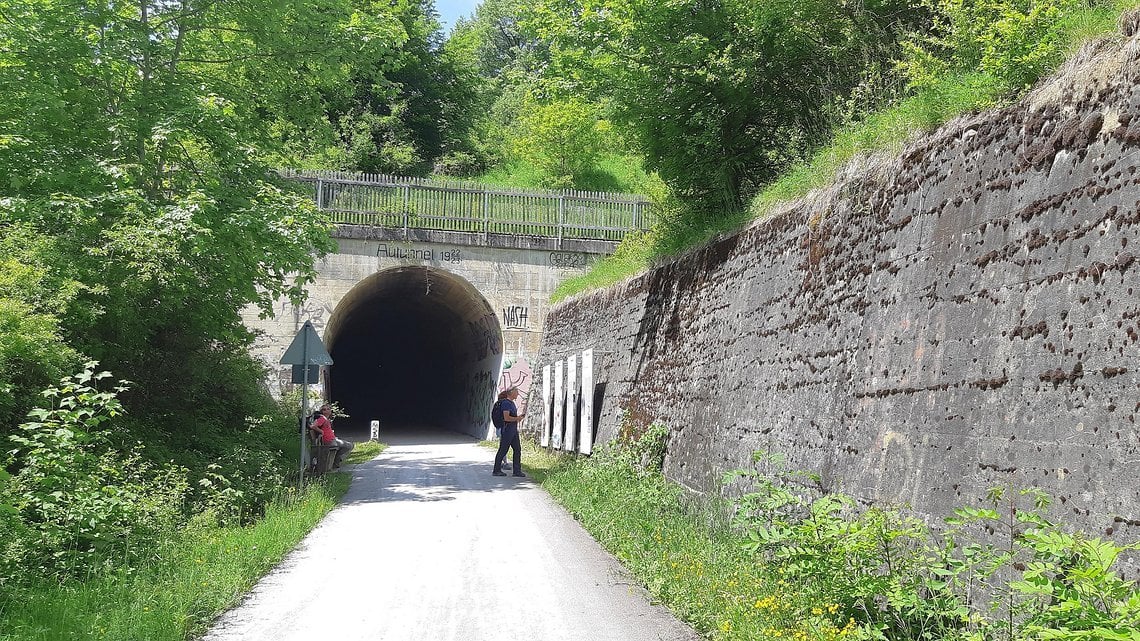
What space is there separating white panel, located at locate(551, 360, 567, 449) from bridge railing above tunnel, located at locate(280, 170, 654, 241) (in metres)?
6.64

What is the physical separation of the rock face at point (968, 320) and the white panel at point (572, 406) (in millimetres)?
6041

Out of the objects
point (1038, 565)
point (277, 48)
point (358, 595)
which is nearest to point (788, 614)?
point (1038, 565)

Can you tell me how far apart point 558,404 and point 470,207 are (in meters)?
8.11

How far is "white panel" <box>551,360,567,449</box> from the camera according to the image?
16625mm

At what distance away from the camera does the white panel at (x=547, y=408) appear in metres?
18.0

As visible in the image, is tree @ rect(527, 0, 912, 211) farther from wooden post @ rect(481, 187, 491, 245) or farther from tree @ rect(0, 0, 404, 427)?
wooden post @ rect(481, 187, 491, 245)

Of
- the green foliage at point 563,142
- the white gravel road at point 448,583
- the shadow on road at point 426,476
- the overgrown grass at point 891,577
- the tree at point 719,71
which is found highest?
the green foliage at point 563,142

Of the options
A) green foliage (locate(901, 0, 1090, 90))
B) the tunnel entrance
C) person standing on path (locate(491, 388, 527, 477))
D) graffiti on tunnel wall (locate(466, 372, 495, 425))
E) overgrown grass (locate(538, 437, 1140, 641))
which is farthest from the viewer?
graffiti on tunnel wall (locate(466, 372, 495, 425))

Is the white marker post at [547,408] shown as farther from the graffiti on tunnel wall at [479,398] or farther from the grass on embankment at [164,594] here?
the grass on embankment at [164,594]

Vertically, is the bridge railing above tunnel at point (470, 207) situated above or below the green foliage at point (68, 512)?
above

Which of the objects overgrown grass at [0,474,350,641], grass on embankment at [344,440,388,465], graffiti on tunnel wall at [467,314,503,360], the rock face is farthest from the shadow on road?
the rock face

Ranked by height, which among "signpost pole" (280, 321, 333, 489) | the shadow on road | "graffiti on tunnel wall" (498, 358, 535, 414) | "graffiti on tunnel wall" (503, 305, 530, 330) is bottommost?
the shadow on road

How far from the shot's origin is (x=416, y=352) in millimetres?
39031

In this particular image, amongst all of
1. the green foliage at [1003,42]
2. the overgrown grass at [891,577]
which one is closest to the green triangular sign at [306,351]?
the overgrown grass at [891,577]
